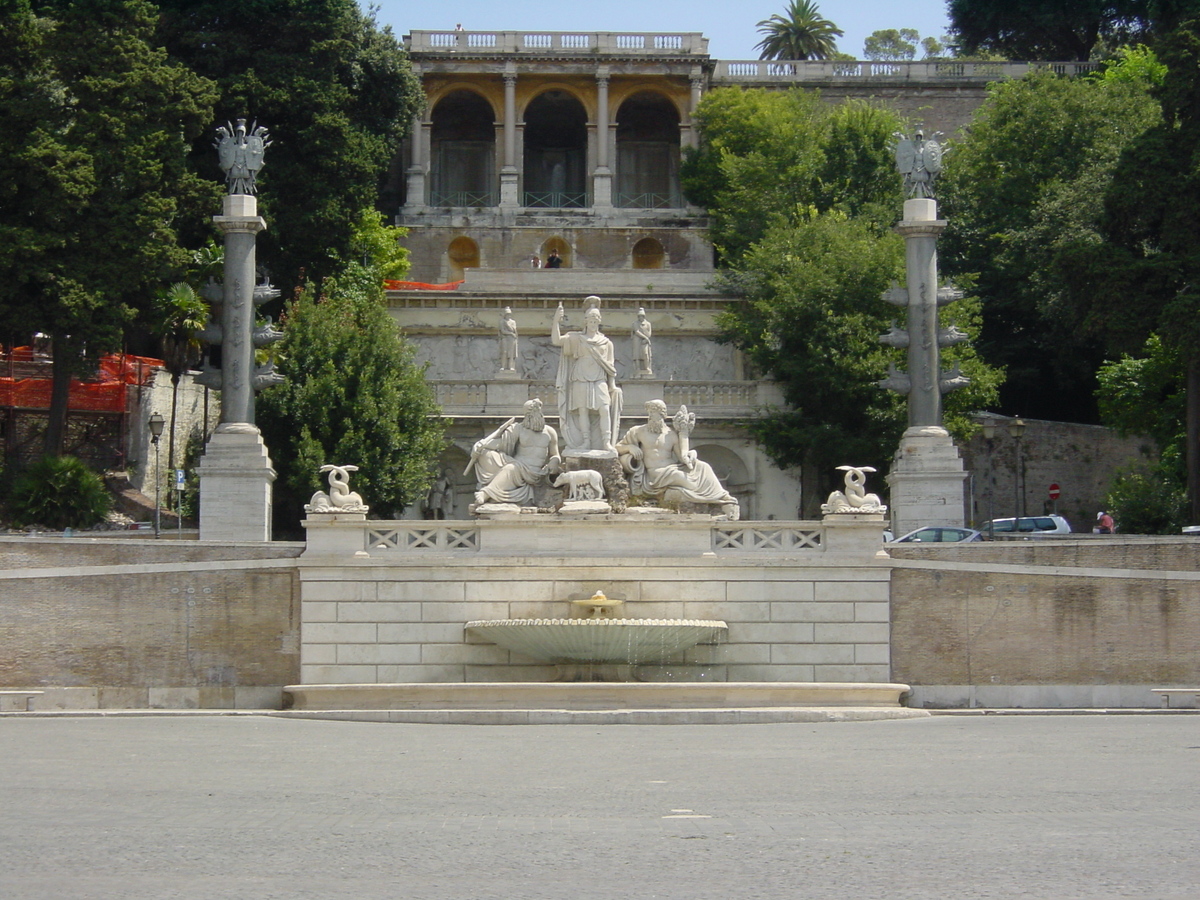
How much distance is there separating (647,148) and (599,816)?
2246 inches

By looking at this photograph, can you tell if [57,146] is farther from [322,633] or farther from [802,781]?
[802,781]

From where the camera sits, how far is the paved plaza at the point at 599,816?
43.7 ft

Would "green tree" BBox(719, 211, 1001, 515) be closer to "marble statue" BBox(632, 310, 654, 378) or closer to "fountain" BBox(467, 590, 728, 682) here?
"marble statue" BBox(632, 310, 654, 378)

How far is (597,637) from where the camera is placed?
28359 millimetres

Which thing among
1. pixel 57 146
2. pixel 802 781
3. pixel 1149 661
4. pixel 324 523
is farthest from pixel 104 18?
pixel 802 781

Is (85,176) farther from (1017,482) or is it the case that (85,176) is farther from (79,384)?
(1017,482)

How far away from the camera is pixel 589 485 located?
30.4 m

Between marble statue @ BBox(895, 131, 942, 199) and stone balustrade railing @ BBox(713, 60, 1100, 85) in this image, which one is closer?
marble statue @ BBox(895, 131, 942, 199)

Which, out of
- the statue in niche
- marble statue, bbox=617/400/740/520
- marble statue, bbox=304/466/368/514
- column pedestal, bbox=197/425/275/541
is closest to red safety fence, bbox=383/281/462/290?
the statue in niche

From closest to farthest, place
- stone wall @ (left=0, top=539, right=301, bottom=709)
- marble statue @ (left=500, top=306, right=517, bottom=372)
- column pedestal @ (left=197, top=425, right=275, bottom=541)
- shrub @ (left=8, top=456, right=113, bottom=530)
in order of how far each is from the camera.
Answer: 1. stone wall @ (left=0, top=539, right=301, bottom=709)
2. column pedestal @ (left=197, top=425, right=275, bottom=541)
3. shrub @ (left=8, top=456, right=113, bottom=530)
4. marble statue @ (left=500, top=306, right=517, bottom=372)

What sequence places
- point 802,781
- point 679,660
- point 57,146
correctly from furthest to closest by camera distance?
point 57,146 < point 679,660 < point 802,781

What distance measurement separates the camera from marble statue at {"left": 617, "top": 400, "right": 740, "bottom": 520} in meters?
30.8

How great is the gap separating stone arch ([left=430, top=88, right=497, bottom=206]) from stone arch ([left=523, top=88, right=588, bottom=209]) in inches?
58.3

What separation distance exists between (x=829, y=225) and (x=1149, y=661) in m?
20.0
